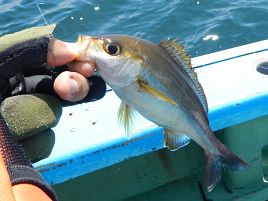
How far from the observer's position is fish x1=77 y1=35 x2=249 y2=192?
54.1 inches

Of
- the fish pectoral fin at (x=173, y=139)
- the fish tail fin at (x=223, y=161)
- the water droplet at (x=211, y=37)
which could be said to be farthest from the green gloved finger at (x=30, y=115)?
the water droplet at (x=211, y=37)

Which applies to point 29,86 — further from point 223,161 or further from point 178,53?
point 223,161

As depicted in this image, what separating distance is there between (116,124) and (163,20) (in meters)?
4.35

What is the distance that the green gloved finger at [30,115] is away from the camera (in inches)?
65.0

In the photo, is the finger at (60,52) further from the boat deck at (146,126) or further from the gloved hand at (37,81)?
the boat deck at (146,126)

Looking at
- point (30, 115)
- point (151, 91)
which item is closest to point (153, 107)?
point (151, 91)

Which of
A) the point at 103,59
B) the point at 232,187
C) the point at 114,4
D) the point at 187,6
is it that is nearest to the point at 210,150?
the point at 103,59

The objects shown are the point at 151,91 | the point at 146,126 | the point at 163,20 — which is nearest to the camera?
the point at 151,91

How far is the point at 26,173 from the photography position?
1.06 m

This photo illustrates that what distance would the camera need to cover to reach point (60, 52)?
159 cm

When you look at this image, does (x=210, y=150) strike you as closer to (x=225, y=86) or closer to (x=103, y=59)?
(x=103, y=59)

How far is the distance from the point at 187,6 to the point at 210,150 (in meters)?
5.29

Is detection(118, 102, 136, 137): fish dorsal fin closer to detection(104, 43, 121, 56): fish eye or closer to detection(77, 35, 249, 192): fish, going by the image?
detection(77, 35, 249, 192): fish

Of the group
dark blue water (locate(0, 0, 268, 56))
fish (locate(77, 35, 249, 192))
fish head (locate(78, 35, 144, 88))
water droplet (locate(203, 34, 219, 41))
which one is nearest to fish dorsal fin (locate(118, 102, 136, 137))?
fish (locate(77, 35, 249, 192))
